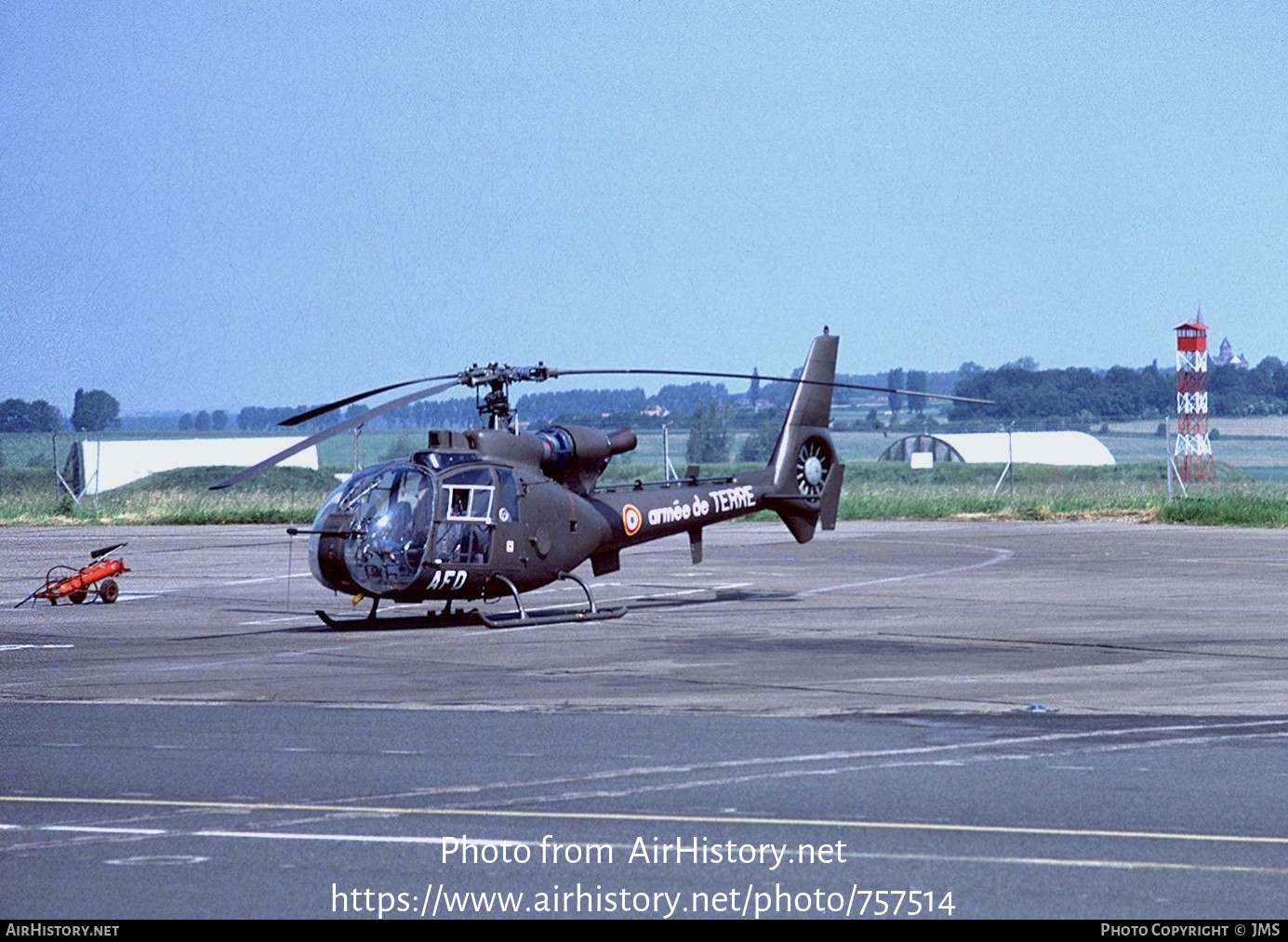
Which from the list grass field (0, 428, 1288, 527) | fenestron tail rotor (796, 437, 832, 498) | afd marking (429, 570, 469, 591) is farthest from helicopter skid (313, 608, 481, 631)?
grass field (0, 428, 1288, 527)

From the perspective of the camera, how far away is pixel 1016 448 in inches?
3241

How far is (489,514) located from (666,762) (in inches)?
366

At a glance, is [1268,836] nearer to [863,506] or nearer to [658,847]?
[658,847]

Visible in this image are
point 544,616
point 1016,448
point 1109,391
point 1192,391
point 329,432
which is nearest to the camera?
point 329,432

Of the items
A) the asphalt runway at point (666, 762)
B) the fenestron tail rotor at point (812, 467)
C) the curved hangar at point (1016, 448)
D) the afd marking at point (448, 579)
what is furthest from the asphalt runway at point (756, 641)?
the curved hangar at point (1016, 448)

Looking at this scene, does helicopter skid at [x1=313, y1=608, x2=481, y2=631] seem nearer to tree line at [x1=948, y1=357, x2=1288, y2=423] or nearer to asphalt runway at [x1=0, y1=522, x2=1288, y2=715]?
asphalt runway at [x1=0, y1=522, x2=1288, y2=715]

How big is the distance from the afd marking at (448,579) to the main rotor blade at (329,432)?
2014 mm

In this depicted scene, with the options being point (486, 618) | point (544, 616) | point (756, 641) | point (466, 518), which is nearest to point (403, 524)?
point (466, 518)

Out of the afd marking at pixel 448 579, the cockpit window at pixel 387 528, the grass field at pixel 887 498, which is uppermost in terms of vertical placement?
the cockpit window at pixel 387 528

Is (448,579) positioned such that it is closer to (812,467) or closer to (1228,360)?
(812,467)

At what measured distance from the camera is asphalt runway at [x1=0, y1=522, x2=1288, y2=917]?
753cm

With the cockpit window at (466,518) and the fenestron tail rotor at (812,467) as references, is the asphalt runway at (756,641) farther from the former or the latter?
the fenestron tail rotor at (812,467)

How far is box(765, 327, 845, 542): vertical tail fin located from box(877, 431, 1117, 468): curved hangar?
52.8 m

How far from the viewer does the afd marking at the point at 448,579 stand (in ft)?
63.5
